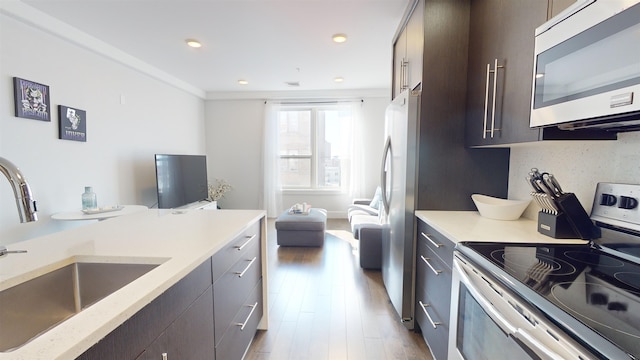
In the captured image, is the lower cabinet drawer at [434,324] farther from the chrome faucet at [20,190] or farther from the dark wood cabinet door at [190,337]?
the chrome faucet at [20,190]

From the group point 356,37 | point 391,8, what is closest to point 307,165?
point 356,37

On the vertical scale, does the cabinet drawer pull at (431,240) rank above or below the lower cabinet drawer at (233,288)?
above

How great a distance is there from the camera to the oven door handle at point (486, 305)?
853mm

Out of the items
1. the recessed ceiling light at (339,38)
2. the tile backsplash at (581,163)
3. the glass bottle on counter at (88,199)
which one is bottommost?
the glass bottle on counter at (88,199)

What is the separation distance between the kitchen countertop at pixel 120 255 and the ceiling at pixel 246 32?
1.88m

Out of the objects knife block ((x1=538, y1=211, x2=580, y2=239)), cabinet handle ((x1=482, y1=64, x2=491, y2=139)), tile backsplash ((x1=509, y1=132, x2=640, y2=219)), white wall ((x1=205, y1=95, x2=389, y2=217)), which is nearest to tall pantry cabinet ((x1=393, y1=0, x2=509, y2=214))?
tile backsplash ((x1=509, y1=132, x2=640, y2=219))

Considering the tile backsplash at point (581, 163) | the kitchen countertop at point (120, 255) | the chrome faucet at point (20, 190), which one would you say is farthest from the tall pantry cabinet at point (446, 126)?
the chrome faucet at point (20, 190)

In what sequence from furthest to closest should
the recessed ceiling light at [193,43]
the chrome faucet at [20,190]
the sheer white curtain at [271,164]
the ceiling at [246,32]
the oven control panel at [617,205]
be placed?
the sheer white curtain at [271,164]
the recessed ceiling light at [193,43]
the ceiling at [246,32]
the oven control panel at [617,205]
the chrome faucet at [20,190]

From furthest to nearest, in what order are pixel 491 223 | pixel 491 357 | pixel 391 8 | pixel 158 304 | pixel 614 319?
pixel 391 8, pixel 491 223, pixel 491 357, pixel 158 304, pixel 614 319

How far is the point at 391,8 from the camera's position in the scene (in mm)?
2402

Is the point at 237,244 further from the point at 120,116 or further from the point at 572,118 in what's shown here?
the point at 120,116

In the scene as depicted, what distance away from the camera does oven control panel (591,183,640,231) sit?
1.09 m

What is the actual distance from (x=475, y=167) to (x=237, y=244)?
1659mm

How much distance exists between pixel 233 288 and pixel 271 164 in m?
4.36
